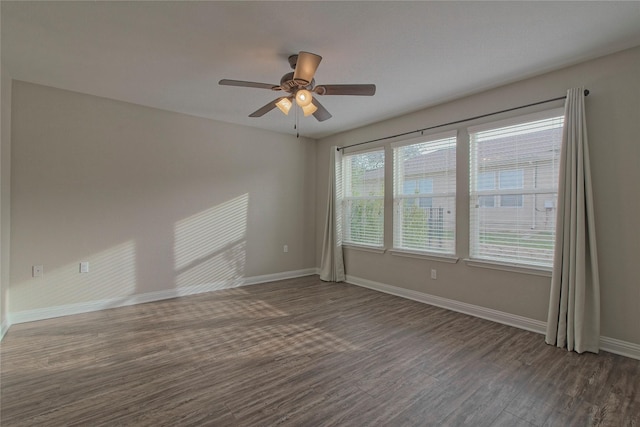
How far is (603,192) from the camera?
2748 millimetres

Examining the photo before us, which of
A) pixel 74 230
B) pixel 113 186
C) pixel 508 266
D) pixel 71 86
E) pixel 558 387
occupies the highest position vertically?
pixel 71 86

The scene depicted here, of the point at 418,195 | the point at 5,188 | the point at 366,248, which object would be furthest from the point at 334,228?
the point at 5,188

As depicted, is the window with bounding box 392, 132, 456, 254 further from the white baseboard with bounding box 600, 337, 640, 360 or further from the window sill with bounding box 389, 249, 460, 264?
the white baseboard with bounding box 600, 337, 640, 360

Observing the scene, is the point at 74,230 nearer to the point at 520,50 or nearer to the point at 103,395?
the point at 103,395

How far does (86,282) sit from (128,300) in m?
0.52

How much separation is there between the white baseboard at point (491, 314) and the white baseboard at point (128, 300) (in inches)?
71.4

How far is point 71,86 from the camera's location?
3.44 meters

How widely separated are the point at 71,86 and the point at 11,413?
322cm

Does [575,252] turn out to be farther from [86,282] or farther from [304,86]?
[86,282]

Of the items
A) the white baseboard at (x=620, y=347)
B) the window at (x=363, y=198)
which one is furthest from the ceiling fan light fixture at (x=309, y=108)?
the white baseboard at (x=620, y=347)

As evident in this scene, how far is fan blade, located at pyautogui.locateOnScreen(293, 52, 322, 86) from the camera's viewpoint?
2307 millimetres

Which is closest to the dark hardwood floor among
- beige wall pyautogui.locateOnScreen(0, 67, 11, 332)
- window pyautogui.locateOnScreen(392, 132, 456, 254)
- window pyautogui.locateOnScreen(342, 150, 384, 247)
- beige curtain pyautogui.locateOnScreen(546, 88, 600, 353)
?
beige curtain pyautogui.locateOnScreen(546, 88, 600, 353)

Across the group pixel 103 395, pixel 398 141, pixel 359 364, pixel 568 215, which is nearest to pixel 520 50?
pixel 568 215

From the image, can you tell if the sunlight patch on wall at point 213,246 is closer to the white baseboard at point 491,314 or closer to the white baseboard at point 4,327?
the white baseboard at point 4,327
